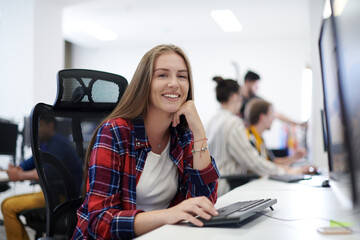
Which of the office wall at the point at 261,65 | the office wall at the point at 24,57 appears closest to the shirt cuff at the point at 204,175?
the office wall at the point at 24,57

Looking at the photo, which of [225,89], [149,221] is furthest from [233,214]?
[225,89]

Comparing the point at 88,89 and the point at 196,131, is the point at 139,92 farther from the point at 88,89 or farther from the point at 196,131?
the point at 88,89

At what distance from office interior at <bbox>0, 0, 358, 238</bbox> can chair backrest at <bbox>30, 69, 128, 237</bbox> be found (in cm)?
252

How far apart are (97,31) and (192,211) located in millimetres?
6426

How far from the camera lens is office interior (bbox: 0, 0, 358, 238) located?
13.5 ft

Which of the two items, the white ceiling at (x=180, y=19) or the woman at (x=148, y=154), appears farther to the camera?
the white ceiling at (x=180, y=19)

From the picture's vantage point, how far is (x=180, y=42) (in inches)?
301

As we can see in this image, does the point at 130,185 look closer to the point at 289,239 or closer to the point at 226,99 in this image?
the point at 289,239

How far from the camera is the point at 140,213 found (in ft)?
3.34

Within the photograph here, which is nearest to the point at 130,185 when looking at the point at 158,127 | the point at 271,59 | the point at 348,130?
the point at 158,127

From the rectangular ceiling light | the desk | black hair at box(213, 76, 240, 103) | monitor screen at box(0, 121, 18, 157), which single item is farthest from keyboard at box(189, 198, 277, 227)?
the rectangular ceiling light

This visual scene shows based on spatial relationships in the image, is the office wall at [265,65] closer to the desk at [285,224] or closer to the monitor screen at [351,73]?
the desk at [285,224]

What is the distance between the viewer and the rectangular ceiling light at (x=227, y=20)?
575cm

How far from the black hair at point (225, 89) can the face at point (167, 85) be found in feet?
4.87
